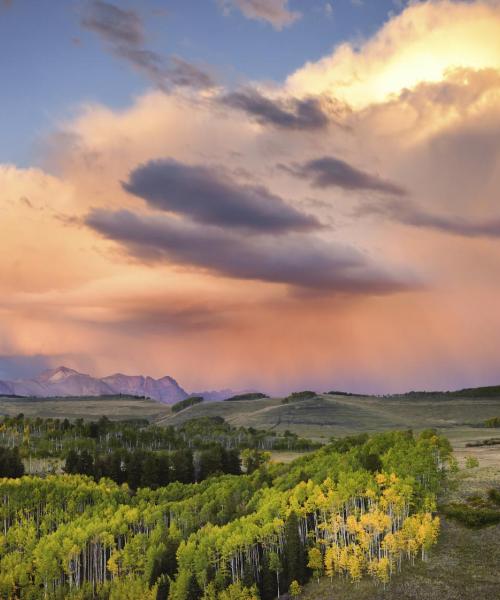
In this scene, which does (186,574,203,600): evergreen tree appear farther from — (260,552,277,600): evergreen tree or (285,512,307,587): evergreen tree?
(285,512,307,587): evergreen tree

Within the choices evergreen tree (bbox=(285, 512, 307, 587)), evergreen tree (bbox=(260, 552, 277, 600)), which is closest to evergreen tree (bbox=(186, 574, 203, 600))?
evergreen tree (bbox=(260, 552, 277, 600))

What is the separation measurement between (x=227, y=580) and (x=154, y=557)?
22.4 metres

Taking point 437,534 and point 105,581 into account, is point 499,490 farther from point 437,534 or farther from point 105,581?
point 105,581

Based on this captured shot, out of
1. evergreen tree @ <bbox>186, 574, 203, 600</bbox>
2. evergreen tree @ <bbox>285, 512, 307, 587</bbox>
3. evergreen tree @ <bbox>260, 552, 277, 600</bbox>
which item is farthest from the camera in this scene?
evergreen tree @ <bbox>186, 574, 203, 600</bbox>

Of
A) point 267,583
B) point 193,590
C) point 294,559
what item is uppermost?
point 294,559

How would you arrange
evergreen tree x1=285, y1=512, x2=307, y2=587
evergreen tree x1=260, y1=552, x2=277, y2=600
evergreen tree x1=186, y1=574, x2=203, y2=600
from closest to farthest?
evergreen tree x1=285, y1=512, x2=307, y2=587 < evergreen tree x1=260, y1=552, x2=277, y2=600 < evergreen tree x1=186, y1=574, x2=203, y2=600

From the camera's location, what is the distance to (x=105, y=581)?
189 metres

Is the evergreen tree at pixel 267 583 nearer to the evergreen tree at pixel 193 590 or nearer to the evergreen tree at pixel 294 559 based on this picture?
the evergreen tree at pixel 294 559

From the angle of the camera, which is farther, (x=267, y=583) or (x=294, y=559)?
(x=267, y=583)

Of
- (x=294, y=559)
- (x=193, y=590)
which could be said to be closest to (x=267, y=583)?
(x=294, y=559)

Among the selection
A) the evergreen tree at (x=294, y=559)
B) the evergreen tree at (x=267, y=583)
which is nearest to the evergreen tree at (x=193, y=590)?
the evergreen tree at (x=267, y=583)

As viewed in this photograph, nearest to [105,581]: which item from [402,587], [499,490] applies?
[402,587]

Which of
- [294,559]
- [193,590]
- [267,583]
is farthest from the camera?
[193,590]

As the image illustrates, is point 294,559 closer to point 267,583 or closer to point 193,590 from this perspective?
point 267,583
